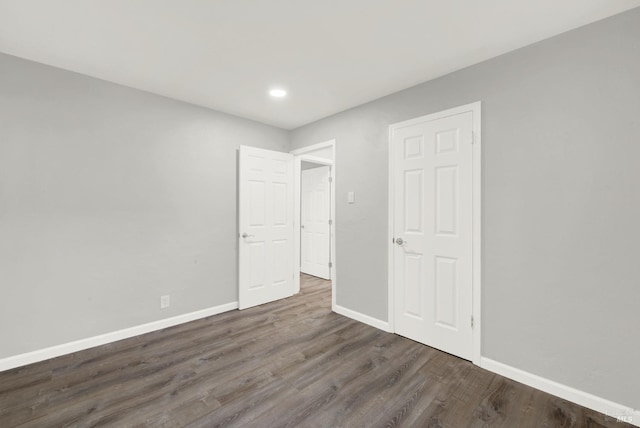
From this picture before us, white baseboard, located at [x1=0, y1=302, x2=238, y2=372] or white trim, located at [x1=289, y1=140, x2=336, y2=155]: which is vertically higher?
white trim, located at [x1=289, y1=140, x2=336, y2=155]

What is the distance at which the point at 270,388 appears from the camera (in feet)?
6.50

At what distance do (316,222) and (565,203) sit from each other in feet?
12.9

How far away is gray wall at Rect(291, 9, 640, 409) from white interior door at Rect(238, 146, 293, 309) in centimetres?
226

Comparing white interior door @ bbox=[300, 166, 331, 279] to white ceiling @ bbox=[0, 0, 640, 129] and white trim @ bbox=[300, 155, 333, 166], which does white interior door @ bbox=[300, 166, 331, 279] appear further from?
white ceiling @ bbox=[0, 0, 640, 129]

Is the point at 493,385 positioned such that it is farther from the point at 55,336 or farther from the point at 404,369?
the point at 55,336

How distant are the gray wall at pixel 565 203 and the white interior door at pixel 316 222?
9.79 feet

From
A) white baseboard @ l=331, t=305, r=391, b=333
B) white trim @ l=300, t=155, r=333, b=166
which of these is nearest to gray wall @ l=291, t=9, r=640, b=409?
white baseboard @ l=331, t=305, r=391, b=333

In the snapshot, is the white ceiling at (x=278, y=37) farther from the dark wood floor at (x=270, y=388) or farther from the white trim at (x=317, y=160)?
→ the dark wood floor at (x=270, y=388)

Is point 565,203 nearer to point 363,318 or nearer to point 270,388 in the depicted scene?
point 363,318

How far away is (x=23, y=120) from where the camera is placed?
2.27m

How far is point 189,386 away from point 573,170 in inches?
125

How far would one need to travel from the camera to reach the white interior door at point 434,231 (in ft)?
7.75

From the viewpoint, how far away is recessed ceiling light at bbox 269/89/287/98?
284 cm

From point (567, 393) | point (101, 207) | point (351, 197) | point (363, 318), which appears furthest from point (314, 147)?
point (567, 393)
